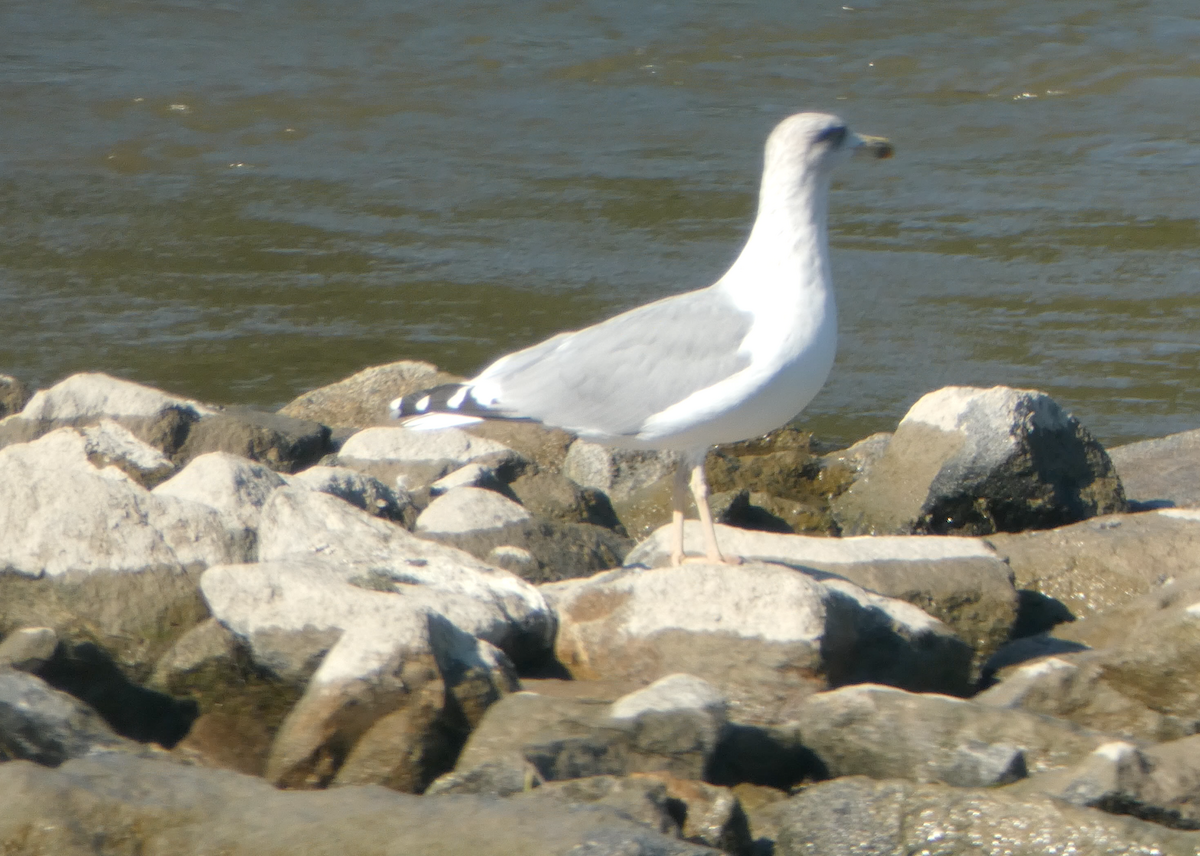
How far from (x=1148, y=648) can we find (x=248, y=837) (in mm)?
2381

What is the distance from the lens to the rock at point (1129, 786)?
3482mm

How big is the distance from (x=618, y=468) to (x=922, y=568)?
185 centimetres

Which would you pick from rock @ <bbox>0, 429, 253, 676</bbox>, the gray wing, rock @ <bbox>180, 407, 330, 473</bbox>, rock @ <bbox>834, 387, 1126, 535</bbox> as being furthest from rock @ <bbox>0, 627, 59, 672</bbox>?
rock @ <bbox>834, 387, 1126, 535</bbox>

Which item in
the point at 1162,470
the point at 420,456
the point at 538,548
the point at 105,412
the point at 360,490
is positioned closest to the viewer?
the point at 538,548

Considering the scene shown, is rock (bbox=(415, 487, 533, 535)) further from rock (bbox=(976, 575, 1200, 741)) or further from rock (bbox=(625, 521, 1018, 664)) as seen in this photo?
rock (bbox=(976, 575, 1200, 741))

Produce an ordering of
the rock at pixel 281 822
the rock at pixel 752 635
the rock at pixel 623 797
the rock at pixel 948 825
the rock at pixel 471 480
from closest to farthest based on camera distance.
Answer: the rock at pixel 281 822 < the rock at pixel 623 797 < the rock at pixel 948 825 < the rock at pixel 752 635 < the rock at pixel 471 480

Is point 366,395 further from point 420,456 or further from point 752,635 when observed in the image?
point 752,635

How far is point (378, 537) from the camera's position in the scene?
15.2ft

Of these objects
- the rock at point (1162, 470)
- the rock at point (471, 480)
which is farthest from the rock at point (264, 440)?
the rock at point (1162, 470)

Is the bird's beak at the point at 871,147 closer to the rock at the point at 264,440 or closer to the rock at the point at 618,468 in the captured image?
the rock at the point at 618,468

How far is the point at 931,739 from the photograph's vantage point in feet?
12.1

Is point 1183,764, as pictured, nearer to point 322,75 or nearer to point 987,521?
point 987,521

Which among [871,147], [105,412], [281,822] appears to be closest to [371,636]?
[281,822]

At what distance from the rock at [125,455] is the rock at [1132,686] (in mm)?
2975
